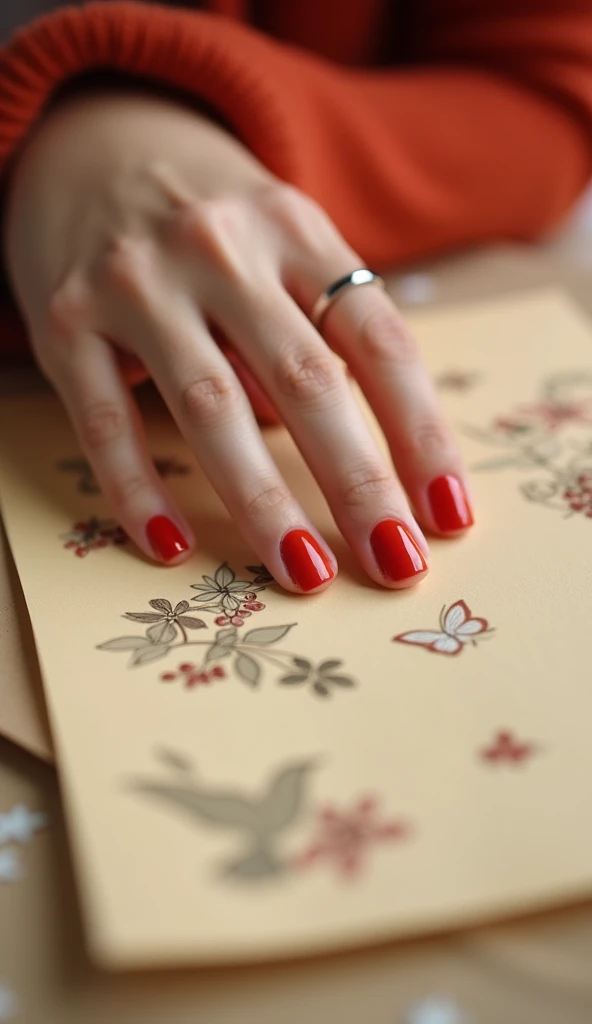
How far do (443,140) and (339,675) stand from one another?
1.67 ft

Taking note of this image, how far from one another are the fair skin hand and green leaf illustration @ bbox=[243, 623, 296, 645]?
0.02 meters

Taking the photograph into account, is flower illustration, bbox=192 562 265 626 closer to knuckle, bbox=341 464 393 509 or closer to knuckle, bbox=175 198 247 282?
knuckle, bbox=341 464 393 509

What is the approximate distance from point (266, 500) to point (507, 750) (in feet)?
0.54

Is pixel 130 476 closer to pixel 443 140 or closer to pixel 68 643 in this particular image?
pixel 68 643

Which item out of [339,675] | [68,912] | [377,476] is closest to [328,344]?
[377,476]

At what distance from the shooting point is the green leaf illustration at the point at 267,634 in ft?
1.26

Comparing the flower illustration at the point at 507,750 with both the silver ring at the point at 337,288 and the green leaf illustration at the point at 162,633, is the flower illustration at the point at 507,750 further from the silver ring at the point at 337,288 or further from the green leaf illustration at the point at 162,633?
the silver ring at the point at 337,288

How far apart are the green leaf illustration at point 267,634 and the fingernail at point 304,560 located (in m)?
0.02

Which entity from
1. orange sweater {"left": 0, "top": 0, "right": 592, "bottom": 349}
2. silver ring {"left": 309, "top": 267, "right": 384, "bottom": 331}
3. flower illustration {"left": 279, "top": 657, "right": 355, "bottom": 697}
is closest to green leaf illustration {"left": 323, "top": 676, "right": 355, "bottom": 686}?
flower illustration {"left": 279, "top": 657, "right": 355, "bottom": 697}

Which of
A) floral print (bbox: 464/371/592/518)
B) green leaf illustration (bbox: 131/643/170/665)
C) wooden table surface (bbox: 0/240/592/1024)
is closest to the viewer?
wooden table surface (bbox: 0/240/592/1024)

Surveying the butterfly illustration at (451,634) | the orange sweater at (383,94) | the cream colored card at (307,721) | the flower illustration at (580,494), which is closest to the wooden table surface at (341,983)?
the cream colored card at (307,721)

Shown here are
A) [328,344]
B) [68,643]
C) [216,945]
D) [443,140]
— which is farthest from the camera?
[443,140]

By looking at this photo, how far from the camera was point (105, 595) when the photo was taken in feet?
1.34

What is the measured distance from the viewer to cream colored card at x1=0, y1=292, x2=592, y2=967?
0.92ft
